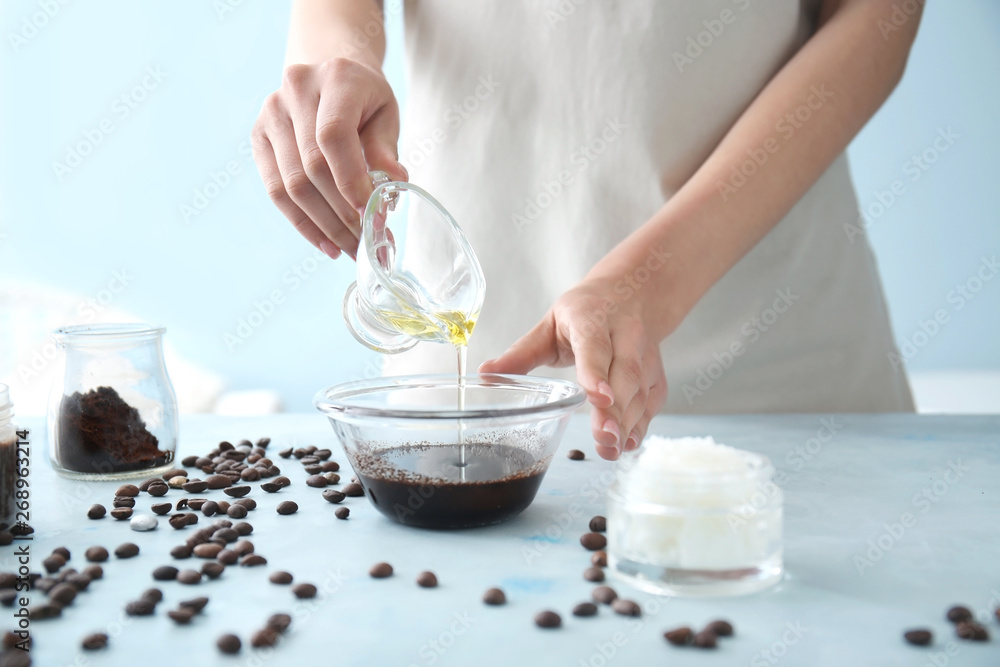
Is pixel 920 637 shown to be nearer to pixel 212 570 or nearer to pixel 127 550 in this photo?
pixel 212 570

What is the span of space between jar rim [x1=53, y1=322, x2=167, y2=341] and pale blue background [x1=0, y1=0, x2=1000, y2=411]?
264 cm

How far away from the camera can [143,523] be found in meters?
1.11

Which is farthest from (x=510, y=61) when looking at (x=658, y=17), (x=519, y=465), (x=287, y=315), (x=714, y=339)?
(x=287, y=315)

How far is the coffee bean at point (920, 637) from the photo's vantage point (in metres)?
0.75

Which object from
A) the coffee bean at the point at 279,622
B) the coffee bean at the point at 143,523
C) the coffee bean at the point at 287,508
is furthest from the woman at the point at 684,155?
the coffee bean at the point at 279,622

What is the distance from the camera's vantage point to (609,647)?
766 mm

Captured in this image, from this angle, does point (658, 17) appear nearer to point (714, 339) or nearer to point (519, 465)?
point (714, 339)

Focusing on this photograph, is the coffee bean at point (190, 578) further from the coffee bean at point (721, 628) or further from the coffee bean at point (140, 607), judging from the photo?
the coffee bean at point (721, 628)

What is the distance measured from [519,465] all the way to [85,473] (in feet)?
2.41

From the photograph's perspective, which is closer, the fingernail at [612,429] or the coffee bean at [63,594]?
the coffee bean at [63,594]

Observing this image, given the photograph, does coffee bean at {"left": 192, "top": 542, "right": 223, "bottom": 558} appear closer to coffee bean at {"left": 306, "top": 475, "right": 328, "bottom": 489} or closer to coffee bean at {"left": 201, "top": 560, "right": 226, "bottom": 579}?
Result: coffee bean at {"left": 201, "top": 560, "right": 226, "bottom": 579}

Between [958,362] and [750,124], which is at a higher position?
[750,124]
